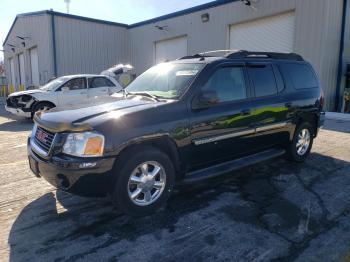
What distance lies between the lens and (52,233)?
10.8 feet

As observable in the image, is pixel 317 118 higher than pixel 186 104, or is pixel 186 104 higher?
pixel 186 104

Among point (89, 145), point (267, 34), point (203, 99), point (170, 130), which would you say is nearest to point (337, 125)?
point (267, 34)

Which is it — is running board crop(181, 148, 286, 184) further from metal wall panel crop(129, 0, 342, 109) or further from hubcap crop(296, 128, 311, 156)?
metal wall panel crop(129, 0, 342, 109)

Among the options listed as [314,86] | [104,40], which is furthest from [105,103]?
[104,40]

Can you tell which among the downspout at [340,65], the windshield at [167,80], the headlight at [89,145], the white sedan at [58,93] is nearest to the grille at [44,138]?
the headlight at [89,145]

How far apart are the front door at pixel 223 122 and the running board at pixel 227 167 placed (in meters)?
0.08

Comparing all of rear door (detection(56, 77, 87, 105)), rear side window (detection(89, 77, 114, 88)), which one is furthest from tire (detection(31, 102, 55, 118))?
rear side window (detection(89, 77, 114, 88))

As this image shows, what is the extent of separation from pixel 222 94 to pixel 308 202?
1759 millimetres

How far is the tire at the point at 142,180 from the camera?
3.42m

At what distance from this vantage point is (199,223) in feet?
11.5

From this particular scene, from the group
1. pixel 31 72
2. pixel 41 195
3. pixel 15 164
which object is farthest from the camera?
pixel 31 72

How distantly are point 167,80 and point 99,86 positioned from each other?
8.09 meters

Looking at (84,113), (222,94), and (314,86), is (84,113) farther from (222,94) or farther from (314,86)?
(314,86)

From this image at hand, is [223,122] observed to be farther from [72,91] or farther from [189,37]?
[189,37]
